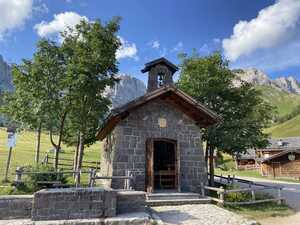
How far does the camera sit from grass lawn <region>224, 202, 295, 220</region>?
400 inches

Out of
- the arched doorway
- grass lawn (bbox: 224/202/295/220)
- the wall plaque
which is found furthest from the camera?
the wall plaque

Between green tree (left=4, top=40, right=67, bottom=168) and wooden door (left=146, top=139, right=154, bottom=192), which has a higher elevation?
green tree (left=4, top=40, right=67, bottom=168)

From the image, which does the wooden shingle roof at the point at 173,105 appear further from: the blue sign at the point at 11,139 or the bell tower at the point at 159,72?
the blue sign at the point at 11,139

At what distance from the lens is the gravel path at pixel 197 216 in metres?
8.03

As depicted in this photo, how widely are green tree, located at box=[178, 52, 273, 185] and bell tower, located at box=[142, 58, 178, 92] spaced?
212cm

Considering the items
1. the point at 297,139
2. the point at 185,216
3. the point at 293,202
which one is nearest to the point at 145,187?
the point at 185,216

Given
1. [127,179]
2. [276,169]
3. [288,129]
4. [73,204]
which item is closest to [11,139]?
[127,179]

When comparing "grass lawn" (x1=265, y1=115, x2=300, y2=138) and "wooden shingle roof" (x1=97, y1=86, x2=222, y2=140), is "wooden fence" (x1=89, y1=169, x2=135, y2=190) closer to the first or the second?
"wooden shingle roof" (x1=97, y1=86, x2=222, y2=140)

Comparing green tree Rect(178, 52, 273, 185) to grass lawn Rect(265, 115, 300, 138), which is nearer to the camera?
green tree Rect(178, 52, 273, 185)

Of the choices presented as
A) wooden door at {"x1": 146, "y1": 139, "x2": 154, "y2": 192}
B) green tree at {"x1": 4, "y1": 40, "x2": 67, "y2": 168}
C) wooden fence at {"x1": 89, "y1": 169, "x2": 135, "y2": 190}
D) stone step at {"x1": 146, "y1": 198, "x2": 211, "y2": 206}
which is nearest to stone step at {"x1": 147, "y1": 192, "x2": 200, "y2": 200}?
stone step at {"x1": 146, "y1": 198, "x2": 211, "y2": 206}

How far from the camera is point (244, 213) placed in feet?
33.8

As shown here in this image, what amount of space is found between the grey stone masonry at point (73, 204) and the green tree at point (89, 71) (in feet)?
24.4

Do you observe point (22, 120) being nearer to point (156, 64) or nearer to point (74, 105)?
point (74, 105)

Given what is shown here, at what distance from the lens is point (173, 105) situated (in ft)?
42.7
